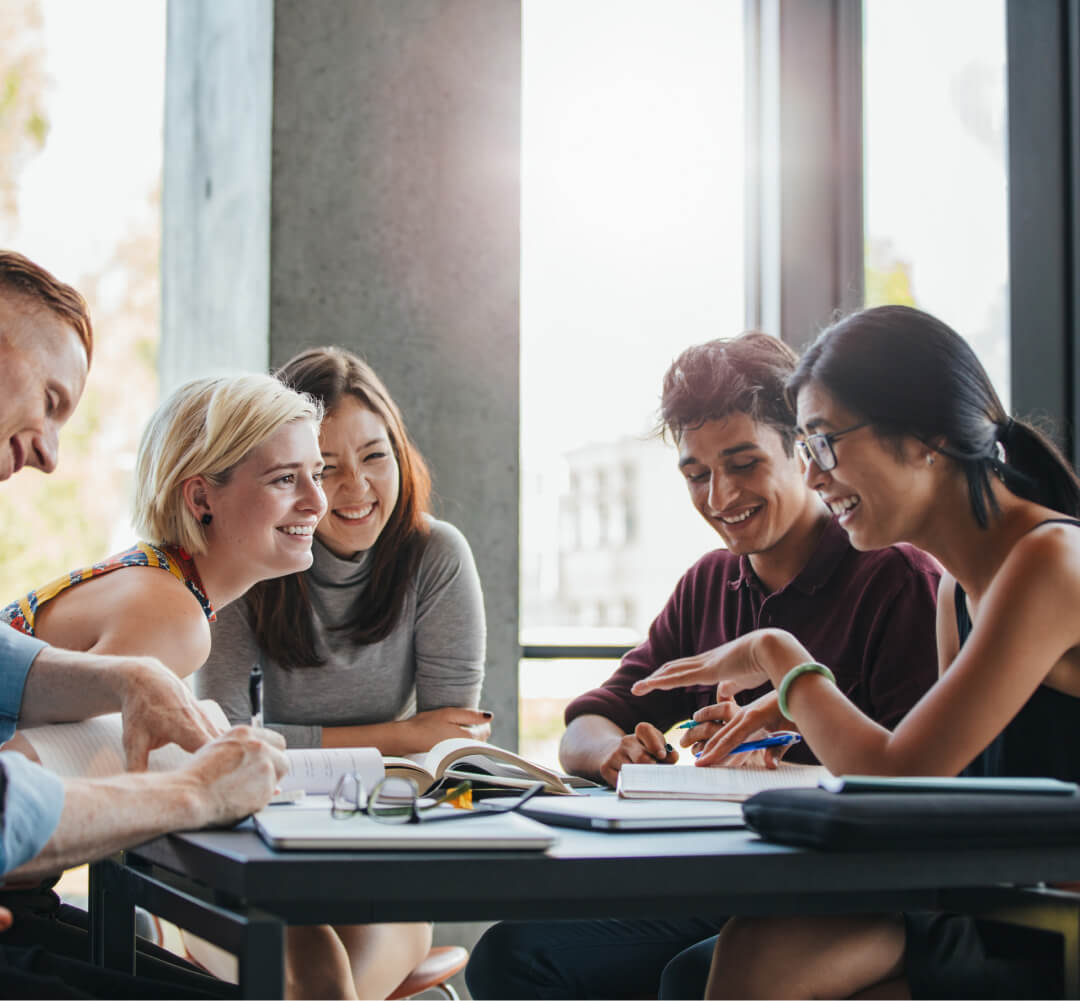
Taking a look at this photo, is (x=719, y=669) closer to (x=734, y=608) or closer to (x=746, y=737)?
(x=746, y=737)

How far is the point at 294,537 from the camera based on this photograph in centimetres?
212

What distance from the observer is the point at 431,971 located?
1.90 m

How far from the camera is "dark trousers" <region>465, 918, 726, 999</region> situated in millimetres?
1662

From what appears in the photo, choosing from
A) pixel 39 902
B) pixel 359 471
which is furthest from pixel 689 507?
pixel 39 902

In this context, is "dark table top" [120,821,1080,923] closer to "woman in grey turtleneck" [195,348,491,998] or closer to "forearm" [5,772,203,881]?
"forearm" [5,772,203,881]

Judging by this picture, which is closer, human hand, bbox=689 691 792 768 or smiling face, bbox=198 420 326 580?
human hand, bbox=689 691 792 768

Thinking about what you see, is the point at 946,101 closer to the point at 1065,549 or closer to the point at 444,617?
the point at 444,617

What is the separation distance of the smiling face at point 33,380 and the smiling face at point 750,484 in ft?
3.51

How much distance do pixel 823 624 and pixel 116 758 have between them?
46.6 inches

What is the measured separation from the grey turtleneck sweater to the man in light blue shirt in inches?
32.3

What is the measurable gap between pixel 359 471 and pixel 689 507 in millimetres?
1381

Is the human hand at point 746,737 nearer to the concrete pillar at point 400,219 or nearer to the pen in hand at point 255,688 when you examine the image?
the pen in hand at point 255,688

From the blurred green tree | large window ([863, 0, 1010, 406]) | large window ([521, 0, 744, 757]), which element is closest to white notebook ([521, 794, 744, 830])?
large window ([521, 0, 744, 757])

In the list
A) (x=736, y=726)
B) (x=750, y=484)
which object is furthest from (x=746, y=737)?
(x=750, y=484)
